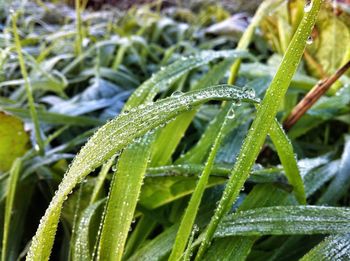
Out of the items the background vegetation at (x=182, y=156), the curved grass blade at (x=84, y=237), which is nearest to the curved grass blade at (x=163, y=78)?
the background vegetation at (x=182, y=156)

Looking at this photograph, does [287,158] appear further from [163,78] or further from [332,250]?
[163,78]

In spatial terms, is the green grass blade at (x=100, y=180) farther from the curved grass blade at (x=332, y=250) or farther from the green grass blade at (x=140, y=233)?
the curved grass blade at (x=332, y=250)

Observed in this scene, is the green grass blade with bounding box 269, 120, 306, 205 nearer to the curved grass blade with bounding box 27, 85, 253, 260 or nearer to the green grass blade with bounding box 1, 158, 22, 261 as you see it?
the curved grass blade with bounding box 27, 85, 253, 260

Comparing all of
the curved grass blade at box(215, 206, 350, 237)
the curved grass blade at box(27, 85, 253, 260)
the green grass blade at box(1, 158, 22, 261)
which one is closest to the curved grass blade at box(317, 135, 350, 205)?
the curved grass blade at box(215, 206, 350, 237)

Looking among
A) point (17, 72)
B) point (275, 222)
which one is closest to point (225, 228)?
point (275, 222)

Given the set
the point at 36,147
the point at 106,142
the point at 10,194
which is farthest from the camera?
the point at 36,147

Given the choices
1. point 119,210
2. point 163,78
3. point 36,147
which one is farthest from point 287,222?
point 36,147
